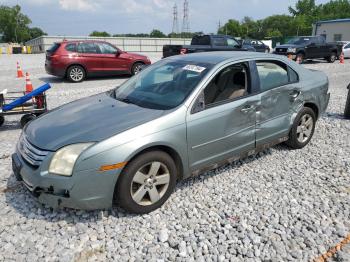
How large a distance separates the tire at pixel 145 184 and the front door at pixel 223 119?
331 millimetres

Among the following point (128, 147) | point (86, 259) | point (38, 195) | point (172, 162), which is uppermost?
point (128, 147)

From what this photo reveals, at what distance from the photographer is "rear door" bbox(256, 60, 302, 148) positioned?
13.7 ft

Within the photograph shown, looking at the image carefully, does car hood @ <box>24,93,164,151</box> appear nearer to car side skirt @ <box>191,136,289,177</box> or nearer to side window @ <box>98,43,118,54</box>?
car side skirt @ <box>191,136,289,177</box>

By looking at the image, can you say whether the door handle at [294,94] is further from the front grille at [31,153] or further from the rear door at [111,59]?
the rear door at [111,59]

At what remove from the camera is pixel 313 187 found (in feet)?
12.8

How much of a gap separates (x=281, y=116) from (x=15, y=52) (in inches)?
1749

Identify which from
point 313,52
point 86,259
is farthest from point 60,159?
point 313,52

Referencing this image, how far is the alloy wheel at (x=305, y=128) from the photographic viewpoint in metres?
4.88

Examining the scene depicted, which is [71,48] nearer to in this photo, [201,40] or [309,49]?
[201,40]

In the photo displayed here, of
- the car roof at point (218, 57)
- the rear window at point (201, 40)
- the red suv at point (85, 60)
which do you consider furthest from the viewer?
the rear window at point (201, 40)

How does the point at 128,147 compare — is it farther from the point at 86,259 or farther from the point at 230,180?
the point at 230,180

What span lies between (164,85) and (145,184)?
4.30 ft

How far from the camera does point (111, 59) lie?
496 inches

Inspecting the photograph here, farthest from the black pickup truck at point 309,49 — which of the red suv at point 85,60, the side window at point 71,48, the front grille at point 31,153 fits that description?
the front grille at point 31,153
